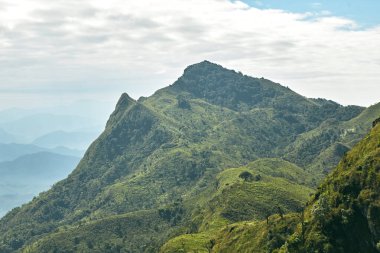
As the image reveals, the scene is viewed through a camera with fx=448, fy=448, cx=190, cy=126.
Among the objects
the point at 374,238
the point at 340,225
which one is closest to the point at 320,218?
the point at 340,225

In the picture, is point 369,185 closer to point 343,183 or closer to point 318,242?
point 343,183

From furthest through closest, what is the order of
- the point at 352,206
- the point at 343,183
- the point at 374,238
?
the point at 343,183, the point at 352,206, the point at 374,238

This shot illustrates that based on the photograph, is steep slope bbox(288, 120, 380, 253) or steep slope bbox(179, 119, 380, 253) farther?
steep slope bbox(179, 119, 380, 253)

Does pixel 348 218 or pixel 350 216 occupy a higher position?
pixel 350 216

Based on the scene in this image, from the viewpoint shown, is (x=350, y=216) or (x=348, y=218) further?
(x=350, y=216)

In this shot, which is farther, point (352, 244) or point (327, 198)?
point (327, 198)

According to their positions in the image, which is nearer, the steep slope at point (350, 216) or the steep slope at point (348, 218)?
the steep slope at point (350, 216)

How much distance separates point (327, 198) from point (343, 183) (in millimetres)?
9378

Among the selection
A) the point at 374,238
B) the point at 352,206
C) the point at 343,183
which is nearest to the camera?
the point at 374,238

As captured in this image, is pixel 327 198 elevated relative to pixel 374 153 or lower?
lower

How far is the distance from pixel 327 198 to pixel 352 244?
986 inches

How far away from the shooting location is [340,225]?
17838cm

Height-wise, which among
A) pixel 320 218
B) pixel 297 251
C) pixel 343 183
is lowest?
pixel 297 251

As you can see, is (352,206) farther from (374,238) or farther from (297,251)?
(297,251)
